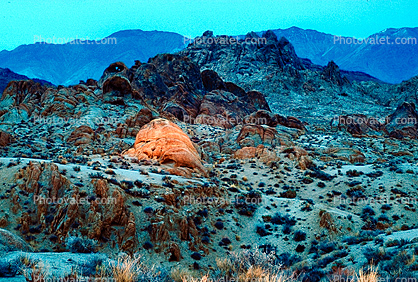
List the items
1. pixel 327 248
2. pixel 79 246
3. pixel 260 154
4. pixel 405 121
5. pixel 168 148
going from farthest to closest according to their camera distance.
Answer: pixel 405 121 → pixel 260 154 → pixel 168 148 → pixel 327 248 → pixel 79 246

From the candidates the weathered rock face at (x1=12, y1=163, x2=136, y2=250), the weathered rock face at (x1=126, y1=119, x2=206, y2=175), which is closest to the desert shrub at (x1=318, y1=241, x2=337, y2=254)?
the weathered rock face at (x1=12, y1=163, x2=136, y2=250)

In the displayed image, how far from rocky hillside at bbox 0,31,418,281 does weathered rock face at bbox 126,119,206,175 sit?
0.45ft

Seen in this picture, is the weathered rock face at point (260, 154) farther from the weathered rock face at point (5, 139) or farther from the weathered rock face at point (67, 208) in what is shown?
the weathered rock face at point (5, 139)

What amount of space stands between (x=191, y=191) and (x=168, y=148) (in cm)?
794

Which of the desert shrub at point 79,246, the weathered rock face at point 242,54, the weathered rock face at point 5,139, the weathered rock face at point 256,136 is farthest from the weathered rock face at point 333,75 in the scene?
the desert shrub at point 79,246

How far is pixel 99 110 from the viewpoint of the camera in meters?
44.2

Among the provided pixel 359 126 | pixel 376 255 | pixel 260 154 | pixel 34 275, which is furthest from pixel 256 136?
pixel 34 275

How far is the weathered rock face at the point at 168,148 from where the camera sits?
23.5m

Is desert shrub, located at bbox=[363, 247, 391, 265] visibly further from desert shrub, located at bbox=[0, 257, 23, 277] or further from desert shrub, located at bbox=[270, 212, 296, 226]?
desert shrub, located at bbox=[0, 257, 23, 277]

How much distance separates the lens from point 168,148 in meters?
25.2

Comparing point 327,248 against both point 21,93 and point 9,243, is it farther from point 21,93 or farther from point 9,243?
point 21,93

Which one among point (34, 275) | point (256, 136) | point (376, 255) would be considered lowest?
point (376, 255)

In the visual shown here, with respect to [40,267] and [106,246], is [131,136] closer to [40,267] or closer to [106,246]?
[106,246]

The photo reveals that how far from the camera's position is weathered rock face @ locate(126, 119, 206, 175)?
77.2 ft
